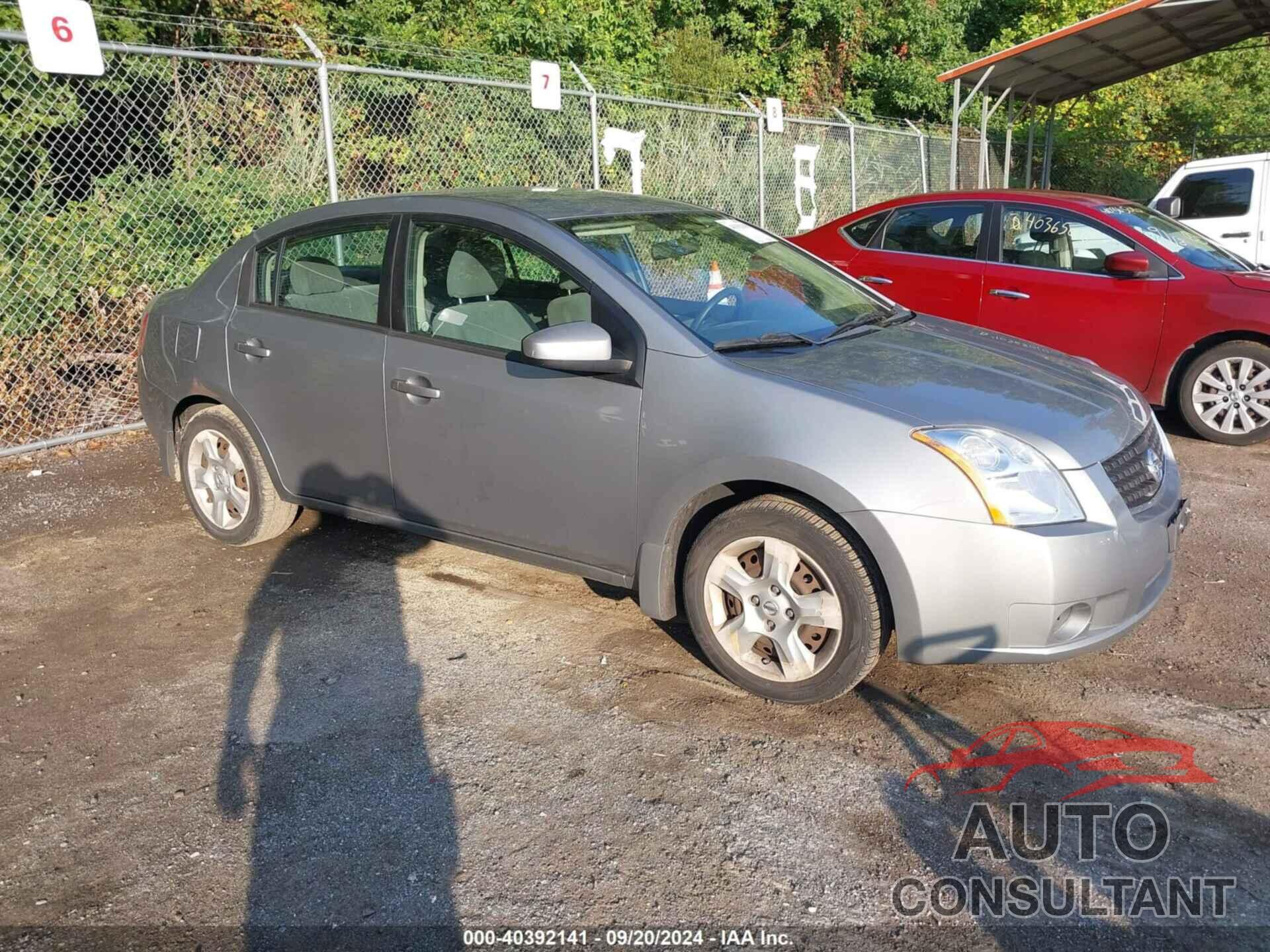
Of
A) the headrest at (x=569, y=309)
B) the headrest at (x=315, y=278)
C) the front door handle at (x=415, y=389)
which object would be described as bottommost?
the front door handle at (x=415, y=389)

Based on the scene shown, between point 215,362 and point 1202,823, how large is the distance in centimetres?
441

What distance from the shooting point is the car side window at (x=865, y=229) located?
825 cm

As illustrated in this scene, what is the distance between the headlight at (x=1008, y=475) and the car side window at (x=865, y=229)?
17.4 ft

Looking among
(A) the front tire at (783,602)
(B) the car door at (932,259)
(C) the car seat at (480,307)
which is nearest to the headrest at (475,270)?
(C) the car seat at (480,307)

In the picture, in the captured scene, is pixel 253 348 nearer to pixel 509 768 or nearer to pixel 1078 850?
pixel 509 768

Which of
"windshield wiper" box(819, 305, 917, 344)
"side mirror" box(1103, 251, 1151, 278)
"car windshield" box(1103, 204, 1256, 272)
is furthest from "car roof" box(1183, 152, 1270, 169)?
"windshield wiper" box(819, 305, 917, 344)

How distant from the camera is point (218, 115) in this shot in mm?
8383

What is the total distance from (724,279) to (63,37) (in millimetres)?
4653

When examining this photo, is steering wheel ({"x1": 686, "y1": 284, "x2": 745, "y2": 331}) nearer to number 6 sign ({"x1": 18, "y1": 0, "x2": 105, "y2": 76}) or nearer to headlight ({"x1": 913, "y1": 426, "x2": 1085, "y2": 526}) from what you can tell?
headlight ({"x1": 913, "y1": 426, "x2": 1085, "y2": 526})

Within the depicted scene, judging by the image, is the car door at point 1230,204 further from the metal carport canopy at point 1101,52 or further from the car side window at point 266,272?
the car side window at point 266,272

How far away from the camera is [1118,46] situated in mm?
15094

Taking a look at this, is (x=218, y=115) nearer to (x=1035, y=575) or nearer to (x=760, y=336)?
(x=760, y=336)

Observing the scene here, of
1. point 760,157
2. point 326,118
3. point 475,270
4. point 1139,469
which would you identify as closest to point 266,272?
point 475,270

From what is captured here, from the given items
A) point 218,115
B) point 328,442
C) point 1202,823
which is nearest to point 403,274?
point 328,442
